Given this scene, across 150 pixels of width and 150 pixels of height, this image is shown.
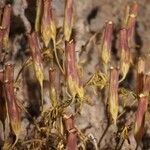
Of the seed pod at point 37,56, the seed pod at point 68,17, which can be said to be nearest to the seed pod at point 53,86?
the seed pod at point 37,56

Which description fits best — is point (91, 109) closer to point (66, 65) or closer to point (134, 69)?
point (134, 69)

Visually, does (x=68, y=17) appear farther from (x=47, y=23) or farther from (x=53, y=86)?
(x=53, y=86)

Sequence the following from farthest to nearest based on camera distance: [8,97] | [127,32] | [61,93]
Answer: [61,93] < [127,32] < [8,97]

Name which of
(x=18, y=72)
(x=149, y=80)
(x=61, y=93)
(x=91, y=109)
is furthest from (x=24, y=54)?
(x=149, y=80)

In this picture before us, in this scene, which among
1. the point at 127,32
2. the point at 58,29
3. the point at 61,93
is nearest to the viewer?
the point at 127,32

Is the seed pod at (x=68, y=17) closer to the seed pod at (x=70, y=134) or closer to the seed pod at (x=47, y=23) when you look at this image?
the seed pod at (x=47, y=23)
